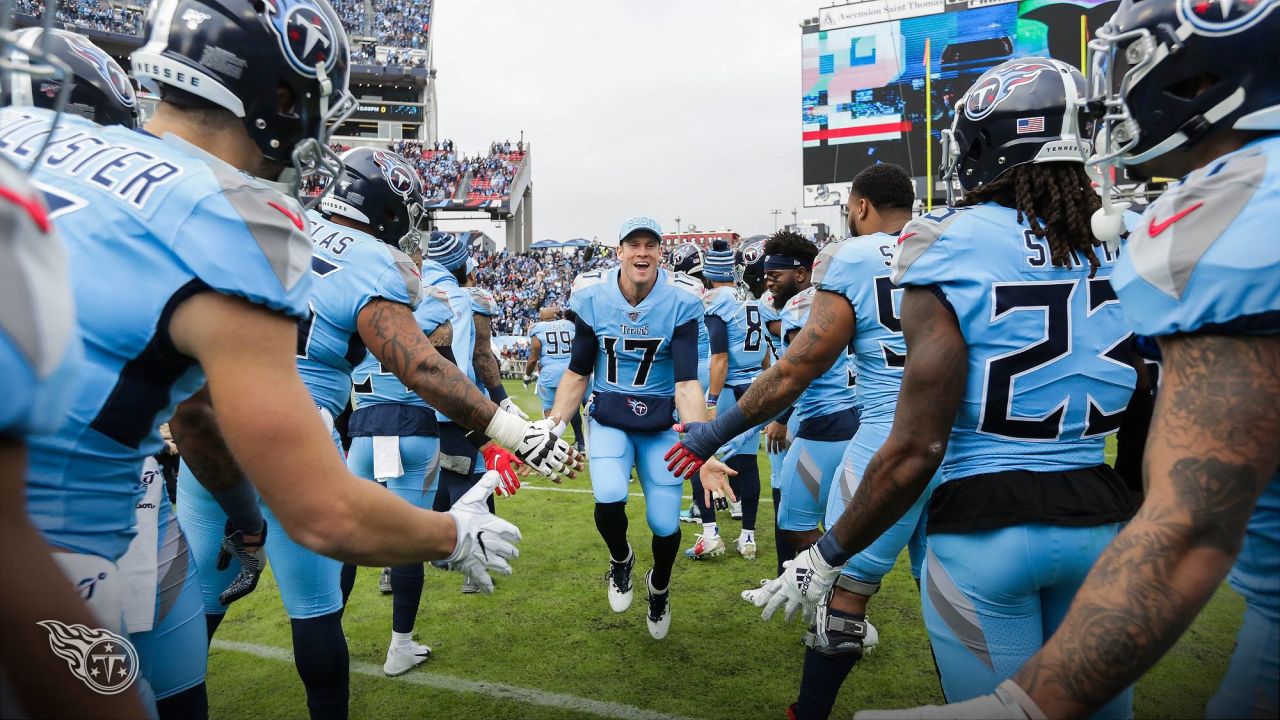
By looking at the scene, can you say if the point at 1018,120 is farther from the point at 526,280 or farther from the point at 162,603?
the point at 526,280

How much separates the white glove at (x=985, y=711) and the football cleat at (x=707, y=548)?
207 inches

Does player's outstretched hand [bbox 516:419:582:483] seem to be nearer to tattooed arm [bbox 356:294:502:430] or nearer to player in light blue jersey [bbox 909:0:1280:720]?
tattooed arm [bbox 356:294:502:430]

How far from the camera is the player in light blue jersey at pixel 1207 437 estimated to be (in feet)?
4.09

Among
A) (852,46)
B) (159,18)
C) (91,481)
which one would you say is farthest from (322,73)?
(852,46)

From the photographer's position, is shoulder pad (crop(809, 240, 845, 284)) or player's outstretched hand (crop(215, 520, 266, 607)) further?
shoulder pad (crop(809, 240, 845, 284))

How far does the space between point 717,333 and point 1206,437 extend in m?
6.03

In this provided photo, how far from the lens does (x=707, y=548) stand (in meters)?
6.44

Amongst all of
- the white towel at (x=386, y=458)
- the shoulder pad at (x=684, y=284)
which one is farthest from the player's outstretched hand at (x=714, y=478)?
the white towel at (x=386, y=458)

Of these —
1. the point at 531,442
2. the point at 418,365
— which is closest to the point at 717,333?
the point at 531,442

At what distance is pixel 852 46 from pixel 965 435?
97.3ft

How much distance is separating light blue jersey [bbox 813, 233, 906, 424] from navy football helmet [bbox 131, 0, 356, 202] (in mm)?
2209

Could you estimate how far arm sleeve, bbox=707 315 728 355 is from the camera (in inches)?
286

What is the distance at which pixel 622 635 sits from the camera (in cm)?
484

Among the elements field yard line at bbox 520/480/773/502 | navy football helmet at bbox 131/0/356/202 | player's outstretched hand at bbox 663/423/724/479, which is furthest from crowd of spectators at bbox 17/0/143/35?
navy football helmet at bbox 131/0/356/202
